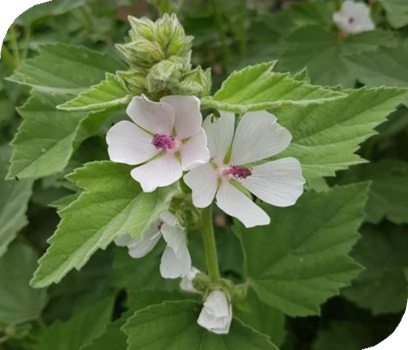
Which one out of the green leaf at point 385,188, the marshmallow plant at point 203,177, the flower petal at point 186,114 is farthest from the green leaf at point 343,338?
the flower petal at point 186,114

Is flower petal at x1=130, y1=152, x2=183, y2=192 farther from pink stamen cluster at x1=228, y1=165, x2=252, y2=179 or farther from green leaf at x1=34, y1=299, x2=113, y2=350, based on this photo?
green leaf at x1=34, y1=299, x2=113, y2=350

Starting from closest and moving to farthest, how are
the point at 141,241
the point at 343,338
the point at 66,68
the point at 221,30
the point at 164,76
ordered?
1. the point at 164,76
2. the point at 141,241
3. the point at 66,68
4. the point at 343,338
5. the point at 221,30

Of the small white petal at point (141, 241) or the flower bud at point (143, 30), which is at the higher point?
the flower bud at point (143, 30)

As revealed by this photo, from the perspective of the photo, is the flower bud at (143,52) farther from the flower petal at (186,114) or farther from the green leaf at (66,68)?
→ the green leaf at (66,68)

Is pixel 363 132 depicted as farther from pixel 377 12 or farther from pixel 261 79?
pixel 377 12

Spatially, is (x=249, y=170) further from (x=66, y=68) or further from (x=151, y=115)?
(x=66, y=68)

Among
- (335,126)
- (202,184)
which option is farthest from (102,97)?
(335,126)

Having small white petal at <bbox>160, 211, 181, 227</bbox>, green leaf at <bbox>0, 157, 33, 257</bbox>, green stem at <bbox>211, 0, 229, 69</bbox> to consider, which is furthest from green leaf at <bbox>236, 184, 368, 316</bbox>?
green stem at <bbox>211, 0, 229, 69</bbox>
